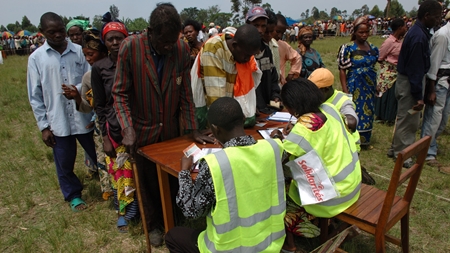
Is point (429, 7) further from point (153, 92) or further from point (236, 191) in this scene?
point (236, 191)

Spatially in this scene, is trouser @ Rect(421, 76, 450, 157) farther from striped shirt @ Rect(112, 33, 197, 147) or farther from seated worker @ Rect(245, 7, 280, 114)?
striped shirt @ Rect(112, 33, 197, 147)

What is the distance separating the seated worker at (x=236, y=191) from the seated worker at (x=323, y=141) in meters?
0.28

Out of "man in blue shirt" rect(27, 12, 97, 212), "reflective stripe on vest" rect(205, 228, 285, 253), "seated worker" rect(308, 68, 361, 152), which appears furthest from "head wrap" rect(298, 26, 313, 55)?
"reflective stripe on vest" rect(205, 228, 285, 253)

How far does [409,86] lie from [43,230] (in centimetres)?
447

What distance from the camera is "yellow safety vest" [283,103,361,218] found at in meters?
1.99

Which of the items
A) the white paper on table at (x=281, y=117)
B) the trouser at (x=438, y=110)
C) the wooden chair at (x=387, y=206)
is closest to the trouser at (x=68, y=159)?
the white paper on table at (x=281, y=117)

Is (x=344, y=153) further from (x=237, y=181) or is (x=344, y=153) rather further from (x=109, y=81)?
(x=109, y=81)

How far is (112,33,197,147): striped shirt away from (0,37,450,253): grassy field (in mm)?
1058

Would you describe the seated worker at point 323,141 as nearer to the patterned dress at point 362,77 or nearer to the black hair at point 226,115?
the black hair at point 226,115

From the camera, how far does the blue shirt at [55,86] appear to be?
Result: 3.16m

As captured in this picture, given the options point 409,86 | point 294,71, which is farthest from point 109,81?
point 409,86

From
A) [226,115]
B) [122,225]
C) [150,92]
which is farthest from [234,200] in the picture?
[122,225]

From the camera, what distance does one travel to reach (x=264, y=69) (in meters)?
3.79

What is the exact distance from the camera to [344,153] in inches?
82.0
